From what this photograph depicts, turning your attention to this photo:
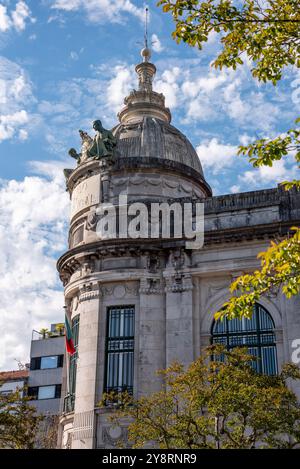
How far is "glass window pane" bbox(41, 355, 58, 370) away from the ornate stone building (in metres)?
24.9

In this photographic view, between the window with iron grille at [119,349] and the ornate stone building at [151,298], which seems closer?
the ornate stone building at [151,298]

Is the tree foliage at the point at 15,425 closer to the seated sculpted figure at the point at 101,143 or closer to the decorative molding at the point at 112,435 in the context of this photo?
the decorative molding at the point at 112,435

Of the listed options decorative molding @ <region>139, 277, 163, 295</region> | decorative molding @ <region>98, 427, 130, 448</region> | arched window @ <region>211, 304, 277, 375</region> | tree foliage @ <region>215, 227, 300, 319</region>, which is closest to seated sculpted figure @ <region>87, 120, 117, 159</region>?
decorative molding @ <region>139, 277, 163, 295</region>

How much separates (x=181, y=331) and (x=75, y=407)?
5.96 meters

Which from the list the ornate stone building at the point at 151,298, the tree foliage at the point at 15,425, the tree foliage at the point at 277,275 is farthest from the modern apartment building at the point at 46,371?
the tree foliage at the point at 277,275

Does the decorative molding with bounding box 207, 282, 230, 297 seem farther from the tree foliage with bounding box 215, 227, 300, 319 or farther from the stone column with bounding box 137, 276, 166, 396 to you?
the tree foliage with bounding box 215, 227, 300, 319

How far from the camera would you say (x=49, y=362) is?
58.3 metres

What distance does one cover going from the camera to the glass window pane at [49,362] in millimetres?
57938

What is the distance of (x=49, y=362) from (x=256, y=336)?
109ft

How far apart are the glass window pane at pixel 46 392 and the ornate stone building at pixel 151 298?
24.1m

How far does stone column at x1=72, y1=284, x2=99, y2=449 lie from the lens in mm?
28969

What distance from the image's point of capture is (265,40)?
47.1ft
